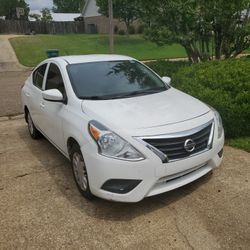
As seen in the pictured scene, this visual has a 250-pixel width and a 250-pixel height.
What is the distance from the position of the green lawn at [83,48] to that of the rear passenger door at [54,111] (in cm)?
1633

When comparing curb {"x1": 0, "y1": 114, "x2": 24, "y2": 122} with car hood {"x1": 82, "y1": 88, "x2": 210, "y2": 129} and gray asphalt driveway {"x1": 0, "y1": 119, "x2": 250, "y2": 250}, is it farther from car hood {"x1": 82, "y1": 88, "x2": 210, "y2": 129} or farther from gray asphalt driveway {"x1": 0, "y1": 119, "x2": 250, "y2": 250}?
car hood {"x1": 82, "y1": 88, "x2": 210, "y2": 129}

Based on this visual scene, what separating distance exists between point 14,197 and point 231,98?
375 centimetres

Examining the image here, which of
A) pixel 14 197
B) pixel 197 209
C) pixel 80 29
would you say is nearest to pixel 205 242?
pixel 197 209

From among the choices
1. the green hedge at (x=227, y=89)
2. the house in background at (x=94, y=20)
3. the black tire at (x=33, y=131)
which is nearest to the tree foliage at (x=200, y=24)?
the green hedge at (x=227, y=89)

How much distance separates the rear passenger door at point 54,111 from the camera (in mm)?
4668

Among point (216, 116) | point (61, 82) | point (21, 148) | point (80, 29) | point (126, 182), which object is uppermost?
point (61, 82)

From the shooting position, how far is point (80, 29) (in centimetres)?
5531

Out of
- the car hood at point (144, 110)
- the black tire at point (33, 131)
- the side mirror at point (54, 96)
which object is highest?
the side mirror at point (54, 96)

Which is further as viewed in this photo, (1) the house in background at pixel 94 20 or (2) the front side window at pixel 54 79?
(1) the house in background at pixel 94 20

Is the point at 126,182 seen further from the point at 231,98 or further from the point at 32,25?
the point at 32,25

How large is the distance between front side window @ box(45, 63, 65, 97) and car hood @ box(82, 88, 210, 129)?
27.4 inches

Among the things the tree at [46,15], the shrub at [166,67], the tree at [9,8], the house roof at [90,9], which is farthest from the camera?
the tree at [9,8]

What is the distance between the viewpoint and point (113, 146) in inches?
143

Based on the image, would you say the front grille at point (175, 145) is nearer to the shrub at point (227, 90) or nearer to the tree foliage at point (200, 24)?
the shrub at point (227, 90)
